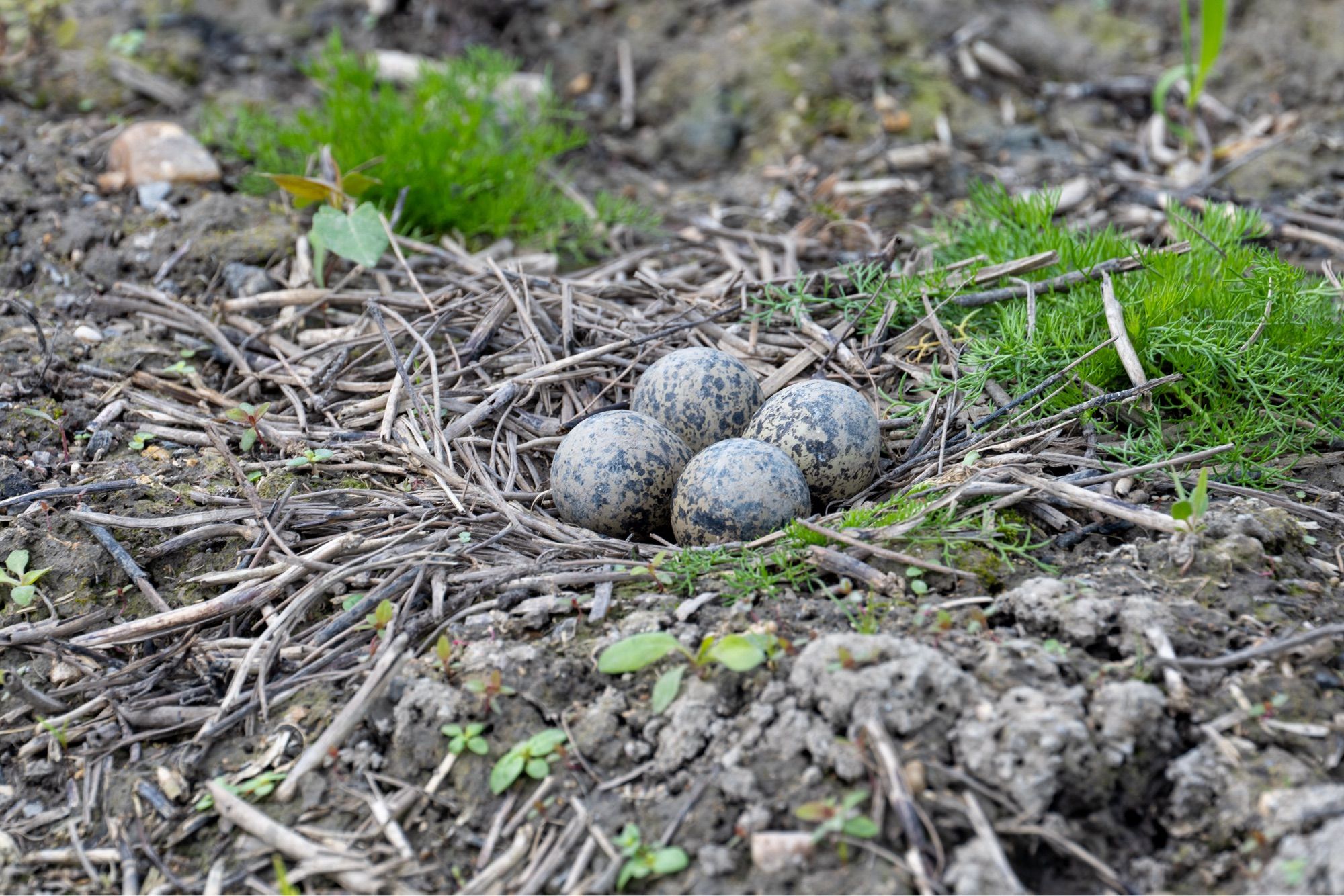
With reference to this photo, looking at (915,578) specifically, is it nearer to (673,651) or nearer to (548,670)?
(673,651)

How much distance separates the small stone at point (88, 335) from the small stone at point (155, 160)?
1.11m

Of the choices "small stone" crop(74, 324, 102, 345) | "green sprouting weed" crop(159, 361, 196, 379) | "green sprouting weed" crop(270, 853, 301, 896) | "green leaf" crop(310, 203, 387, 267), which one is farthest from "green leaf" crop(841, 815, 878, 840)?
"small stone" crop(74, 324, 102, 345)

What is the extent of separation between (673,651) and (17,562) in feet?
6.62

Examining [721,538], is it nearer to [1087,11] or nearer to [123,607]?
[123,607]

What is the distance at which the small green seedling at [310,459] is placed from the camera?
3.32 m

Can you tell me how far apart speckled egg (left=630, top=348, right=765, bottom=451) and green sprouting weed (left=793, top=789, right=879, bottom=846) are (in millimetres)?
1619

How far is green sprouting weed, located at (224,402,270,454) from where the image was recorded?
136 inches

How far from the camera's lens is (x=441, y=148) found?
484cm

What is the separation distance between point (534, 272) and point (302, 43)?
3.03 meters

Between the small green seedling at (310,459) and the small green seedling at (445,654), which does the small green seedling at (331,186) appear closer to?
the small green seedling at (310,459)

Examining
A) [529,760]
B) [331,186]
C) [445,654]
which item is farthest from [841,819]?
[331,186]

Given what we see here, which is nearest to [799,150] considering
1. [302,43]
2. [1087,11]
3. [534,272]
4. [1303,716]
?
[534,272]

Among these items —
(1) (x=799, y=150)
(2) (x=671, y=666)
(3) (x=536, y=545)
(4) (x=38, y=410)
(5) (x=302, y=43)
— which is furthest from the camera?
(5) (x=302, y=43)

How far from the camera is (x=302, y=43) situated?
627 cm
